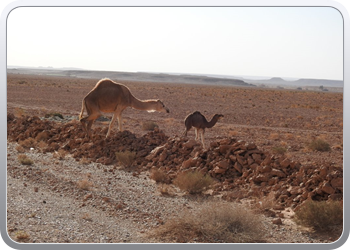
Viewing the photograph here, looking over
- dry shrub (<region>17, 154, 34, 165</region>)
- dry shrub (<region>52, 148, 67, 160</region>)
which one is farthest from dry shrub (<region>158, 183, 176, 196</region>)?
dry shrub (<region>52, 148, 67, 160</region>)

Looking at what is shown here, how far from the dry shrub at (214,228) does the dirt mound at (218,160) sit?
224 centimetres

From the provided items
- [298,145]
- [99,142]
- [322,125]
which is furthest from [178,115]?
[99,142]

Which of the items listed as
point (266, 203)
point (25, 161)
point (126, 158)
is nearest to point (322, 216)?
point (266, 203)

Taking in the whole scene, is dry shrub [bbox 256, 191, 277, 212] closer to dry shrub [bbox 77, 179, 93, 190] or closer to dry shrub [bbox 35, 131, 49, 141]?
dry shrub [bbox 77, 179, 93, 190]

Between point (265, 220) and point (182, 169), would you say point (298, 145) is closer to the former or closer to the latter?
point (182, 169)

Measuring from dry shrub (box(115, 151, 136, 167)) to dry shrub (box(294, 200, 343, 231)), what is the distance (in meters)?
6.51

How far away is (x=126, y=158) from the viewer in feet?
45.0

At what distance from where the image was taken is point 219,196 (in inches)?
431

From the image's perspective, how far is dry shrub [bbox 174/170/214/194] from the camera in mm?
10953

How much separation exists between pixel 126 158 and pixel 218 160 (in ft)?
10.2

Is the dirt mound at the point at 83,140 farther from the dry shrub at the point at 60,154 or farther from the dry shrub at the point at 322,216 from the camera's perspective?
the dry shrub at the point at 322,216

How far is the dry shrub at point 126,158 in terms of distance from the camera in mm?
13727

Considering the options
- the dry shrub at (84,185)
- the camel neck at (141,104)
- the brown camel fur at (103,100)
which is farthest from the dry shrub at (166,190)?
the camel neck at (141,104)

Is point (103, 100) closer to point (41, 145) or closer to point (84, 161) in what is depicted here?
point (41, 145)
